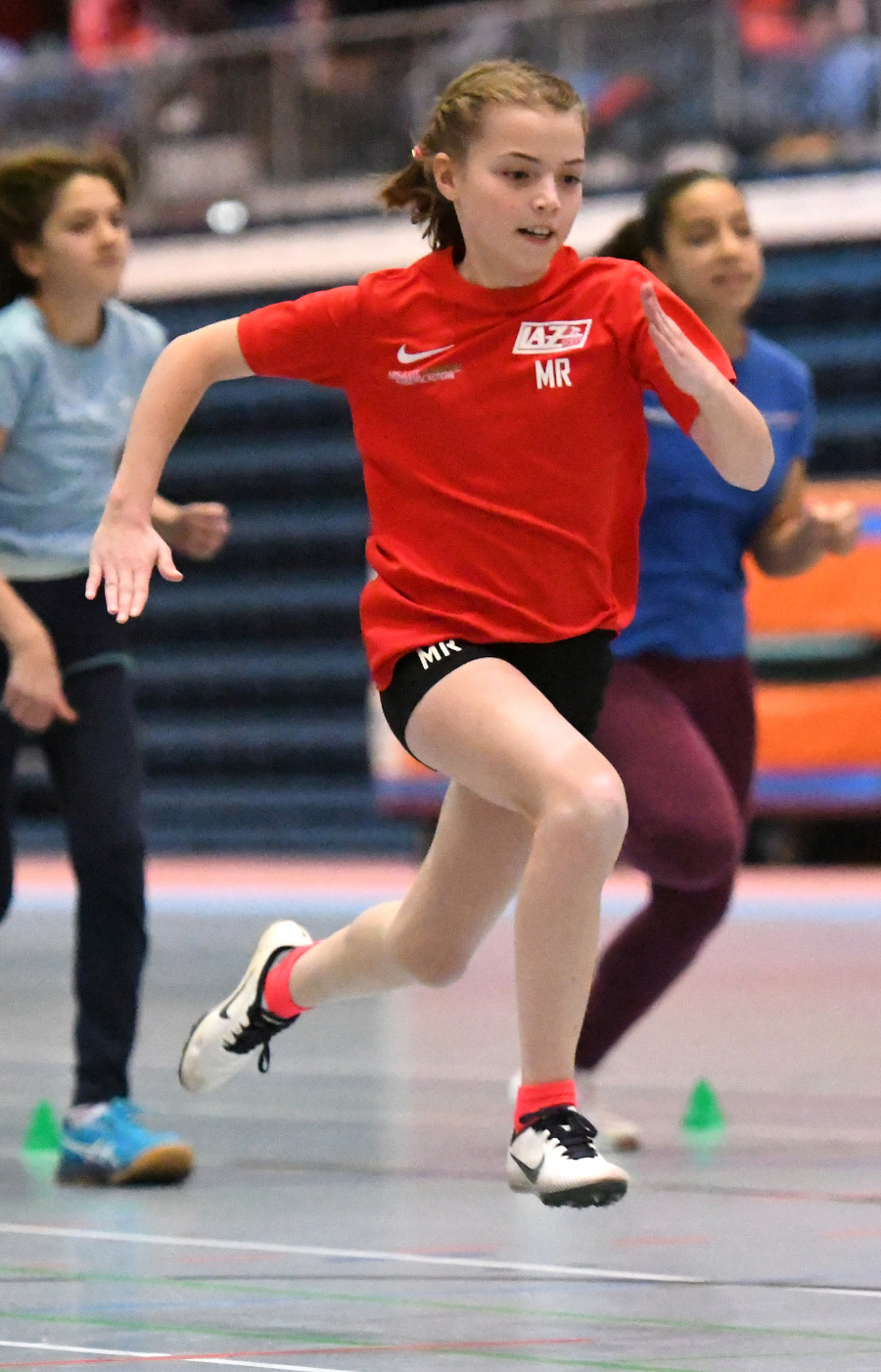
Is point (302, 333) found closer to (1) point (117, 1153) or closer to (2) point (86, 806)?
(2) point (86, 806)

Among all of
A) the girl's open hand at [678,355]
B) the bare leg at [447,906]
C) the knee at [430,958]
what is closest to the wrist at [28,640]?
the bare leg at [447,906]

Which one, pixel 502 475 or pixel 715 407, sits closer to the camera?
pixel 715 407

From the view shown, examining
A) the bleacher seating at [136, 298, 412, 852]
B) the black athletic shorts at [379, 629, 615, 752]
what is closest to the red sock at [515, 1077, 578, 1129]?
the black athletic shorts at [379, 629, 615, 752]

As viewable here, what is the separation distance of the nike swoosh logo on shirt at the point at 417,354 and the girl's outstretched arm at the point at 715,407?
0.30 metres

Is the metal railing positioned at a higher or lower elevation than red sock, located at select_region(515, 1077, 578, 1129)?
higher

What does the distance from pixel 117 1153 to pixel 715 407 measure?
178cm

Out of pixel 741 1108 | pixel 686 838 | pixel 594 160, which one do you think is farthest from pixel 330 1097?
pixel 594 160

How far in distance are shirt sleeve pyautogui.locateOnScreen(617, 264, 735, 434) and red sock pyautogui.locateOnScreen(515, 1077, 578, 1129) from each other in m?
0.92

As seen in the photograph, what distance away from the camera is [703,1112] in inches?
188

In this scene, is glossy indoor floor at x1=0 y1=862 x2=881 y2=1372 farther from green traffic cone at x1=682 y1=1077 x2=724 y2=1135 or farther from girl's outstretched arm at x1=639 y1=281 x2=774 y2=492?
girl's outstretched arm at x1=639 y1=281 x2=774 y2=492

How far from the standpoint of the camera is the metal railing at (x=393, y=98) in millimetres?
11430

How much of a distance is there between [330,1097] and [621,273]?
2301 millimetres

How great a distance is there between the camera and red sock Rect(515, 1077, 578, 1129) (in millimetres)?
3236

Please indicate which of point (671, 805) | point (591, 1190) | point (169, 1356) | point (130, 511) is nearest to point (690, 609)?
point (671, 805)
